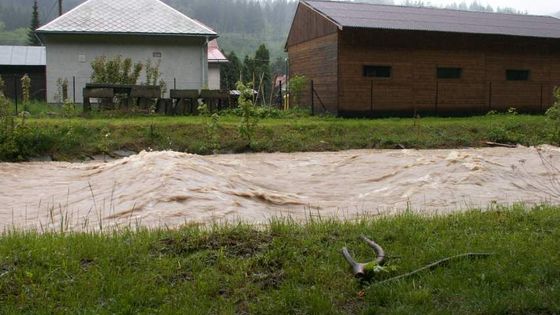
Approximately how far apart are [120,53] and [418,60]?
13357mm

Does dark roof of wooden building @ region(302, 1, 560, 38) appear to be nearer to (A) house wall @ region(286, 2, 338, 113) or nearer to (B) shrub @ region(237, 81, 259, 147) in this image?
(A) house wall @ region(286, 2, 338, 113)

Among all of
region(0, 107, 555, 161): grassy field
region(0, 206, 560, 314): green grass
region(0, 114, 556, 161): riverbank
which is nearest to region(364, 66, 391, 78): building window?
region(0, 107, 555, 161): grassy field

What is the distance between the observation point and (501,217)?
6996mm

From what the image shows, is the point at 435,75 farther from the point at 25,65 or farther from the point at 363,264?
the point at 25,65

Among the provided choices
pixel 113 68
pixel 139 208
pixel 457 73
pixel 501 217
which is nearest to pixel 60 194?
pixel 139 208

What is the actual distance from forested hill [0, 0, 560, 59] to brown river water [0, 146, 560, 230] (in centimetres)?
9890

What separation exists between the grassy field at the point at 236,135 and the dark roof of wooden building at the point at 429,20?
16.3 ft

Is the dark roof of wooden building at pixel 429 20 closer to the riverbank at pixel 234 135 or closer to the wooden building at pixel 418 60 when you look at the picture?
the wooden building at pixel 418 60

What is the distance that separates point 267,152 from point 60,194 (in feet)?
25.6

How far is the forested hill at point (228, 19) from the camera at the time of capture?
123312 millimetres

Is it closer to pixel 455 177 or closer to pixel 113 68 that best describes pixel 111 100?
pixel 113 68

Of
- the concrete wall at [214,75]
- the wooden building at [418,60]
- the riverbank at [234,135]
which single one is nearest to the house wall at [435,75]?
the wooden building at [418,60]

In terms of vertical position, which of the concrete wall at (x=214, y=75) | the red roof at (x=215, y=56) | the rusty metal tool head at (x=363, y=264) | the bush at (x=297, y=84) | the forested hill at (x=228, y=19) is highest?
the forested hill at (x=228, y=19)

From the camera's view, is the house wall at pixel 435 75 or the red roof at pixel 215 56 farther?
the red roof at pixel 215 56
